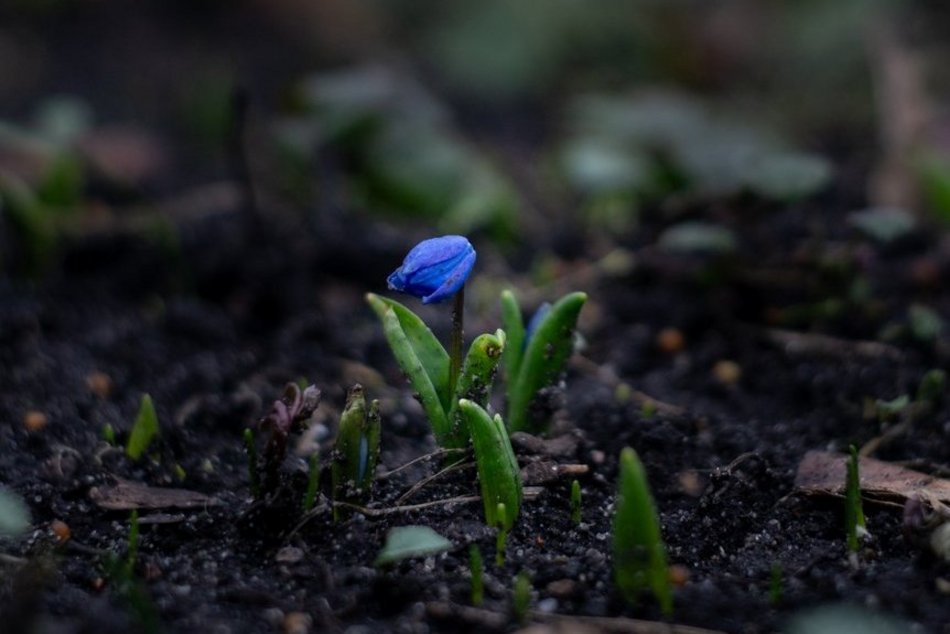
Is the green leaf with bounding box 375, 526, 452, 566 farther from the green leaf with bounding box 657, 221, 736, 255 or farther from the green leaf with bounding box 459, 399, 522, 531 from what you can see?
the green leaf with bounding box 657, 221, 736, 255

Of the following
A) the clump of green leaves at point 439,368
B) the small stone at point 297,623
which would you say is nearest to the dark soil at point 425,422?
the small stone at point 297,623

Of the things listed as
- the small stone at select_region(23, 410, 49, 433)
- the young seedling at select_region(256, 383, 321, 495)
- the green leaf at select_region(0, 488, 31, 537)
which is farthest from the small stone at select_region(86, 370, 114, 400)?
the young seedling at select_region(256, 383, 321, 495)

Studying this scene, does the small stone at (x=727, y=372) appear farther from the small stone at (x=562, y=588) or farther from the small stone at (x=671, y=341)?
the small stone at (x=562, y=588)

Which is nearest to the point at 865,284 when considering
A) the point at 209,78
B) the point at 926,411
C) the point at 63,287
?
the point at 926,411

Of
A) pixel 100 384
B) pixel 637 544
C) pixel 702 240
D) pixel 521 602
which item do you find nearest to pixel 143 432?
pixel 100 384

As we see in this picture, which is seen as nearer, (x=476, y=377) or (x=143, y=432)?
(x=476, y=377)

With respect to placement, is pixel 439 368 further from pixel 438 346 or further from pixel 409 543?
pixel 409 543

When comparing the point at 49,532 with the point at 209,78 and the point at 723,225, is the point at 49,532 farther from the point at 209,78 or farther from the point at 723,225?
the point at 209,78
